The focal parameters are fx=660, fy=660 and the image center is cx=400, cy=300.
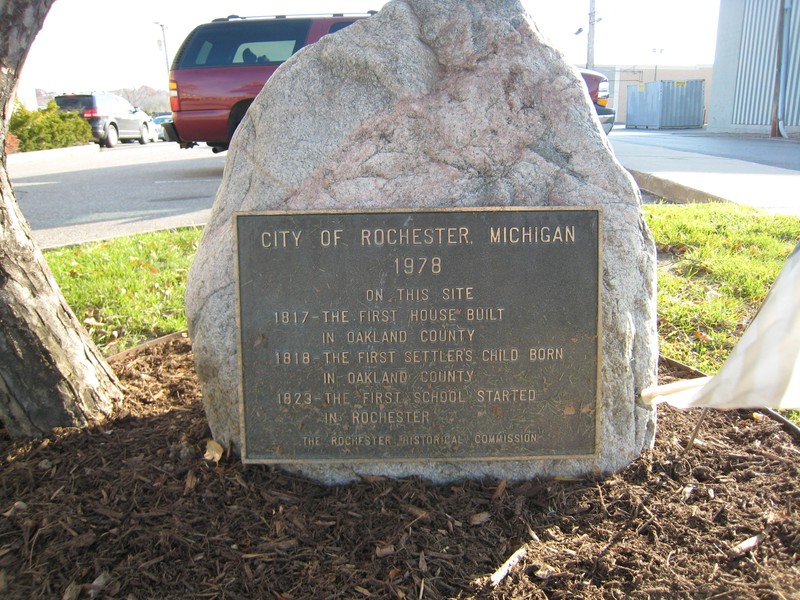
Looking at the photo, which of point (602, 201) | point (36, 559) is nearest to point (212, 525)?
point (36, 559)

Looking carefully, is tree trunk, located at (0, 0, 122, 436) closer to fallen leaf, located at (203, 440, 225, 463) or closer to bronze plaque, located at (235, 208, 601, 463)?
fallen leaf, located at (203, 440, 225, 463)

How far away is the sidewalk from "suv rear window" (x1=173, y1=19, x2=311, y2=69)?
18.3 ft

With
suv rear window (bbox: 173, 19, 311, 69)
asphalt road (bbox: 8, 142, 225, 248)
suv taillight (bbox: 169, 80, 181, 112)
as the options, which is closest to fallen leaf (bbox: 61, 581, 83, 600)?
asphalt road (bbox: 8, 142, 225, 248)

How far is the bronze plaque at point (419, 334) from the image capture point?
7.99ft

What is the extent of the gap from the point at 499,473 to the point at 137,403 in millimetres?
1713

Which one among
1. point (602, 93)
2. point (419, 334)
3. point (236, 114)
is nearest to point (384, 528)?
point (419, 334)

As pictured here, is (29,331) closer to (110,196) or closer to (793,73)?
(110,196)

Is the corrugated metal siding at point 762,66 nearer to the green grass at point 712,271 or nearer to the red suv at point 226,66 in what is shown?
the red suv at point 226,66

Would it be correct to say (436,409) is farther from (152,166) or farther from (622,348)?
(152,166)

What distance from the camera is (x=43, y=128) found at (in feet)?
62.6

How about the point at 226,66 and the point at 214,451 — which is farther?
the point at 226,66

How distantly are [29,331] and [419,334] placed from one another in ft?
5.15

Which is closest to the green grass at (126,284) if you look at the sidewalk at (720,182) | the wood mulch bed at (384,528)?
the wood mulch bed at (384,528)

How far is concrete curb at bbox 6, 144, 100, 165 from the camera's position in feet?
55.6
